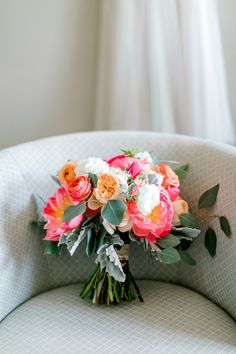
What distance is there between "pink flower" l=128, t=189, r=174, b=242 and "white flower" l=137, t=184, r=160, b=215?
→ 0.01 m

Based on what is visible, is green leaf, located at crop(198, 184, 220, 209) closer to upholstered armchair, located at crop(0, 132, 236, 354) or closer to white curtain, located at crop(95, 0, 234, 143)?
upholstered armchair, located at crop(0, 132, 236, 354)

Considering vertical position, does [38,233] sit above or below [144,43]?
below

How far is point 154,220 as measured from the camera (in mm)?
1123

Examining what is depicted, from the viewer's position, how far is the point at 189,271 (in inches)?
51.8

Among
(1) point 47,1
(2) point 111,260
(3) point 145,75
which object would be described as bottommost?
(2) point 111,260

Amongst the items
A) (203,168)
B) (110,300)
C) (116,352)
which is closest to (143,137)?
(203,168)

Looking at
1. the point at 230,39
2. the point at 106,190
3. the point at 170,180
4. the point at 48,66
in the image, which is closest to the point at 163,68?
the point at 230,39

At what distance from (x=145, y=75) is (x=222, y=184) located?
1.89ft

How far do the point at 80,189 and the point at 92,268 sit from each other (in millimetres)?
332

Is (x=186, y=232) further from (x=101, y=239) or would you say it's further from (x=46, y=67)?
(x=46, y=67)

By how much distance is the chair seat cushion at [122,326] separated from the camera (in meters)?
1.09

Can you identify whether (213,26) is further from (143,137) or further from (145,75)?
(143,137)

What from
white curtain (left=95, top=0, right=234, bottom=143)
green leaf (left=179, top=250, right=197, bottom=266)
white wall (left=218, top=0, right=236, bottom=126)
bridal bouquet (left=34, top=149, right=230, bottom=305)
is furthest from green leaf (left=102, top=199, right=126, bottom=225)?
white wall (left=218, top=0, right=236, bottom=126)

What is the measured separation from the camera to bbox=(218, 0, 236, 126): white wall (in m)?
1.64
